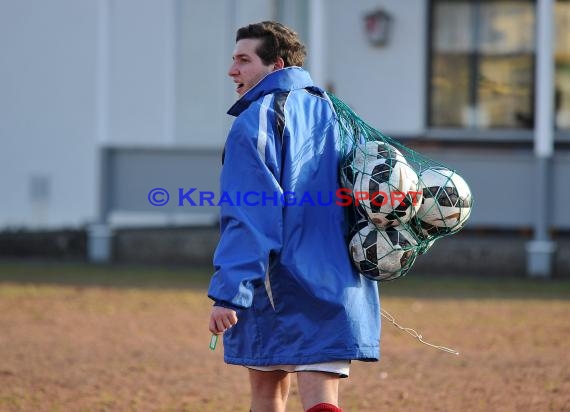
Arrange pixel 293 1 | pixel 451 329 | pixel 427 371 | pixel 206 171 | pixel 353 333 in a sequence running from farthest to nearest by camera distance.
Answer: pixel 293 1, pixel 206 171, pixel 451 329, pixel 427 371, pixel 353 333

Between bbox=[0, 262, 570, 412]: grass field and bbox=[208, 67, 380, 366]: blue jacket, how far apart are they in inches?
93.1

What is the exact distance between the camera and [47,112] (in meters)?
17.4

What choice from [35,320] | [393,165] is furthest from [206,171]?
[393,165]

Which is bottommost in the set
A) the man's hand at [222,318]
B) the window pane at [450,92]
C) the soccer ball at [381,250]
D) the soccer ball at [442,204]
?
the man's hand at [222,318]

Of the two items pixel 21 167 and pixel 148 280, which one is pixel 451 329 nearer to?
pixel 148 280

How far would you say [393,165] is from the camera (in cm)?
449

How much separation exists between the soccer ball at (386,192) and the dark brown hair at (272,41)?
53 centimetres

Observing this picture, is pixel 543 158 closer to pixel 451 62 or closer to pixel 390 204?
pixel 451 62

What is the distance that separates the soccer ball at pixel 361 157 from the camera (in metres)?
4.50

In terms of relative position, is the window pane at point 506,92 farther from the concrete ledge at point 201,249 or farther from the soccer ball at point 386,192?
the soccer ball at point 386,192

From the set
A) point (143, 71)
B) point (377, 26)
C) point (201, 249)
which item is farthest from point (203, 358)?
point (143, 71)

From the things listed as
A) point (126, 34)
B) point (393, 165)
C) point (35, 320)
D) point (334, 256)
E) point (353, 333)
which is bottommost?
point (35, 320)

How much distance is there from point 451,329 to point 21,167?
949 cm

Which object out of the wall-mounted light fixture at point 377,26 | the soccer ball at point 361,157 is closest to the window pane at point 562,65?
the wall-mounted light fixture at point 377,26
